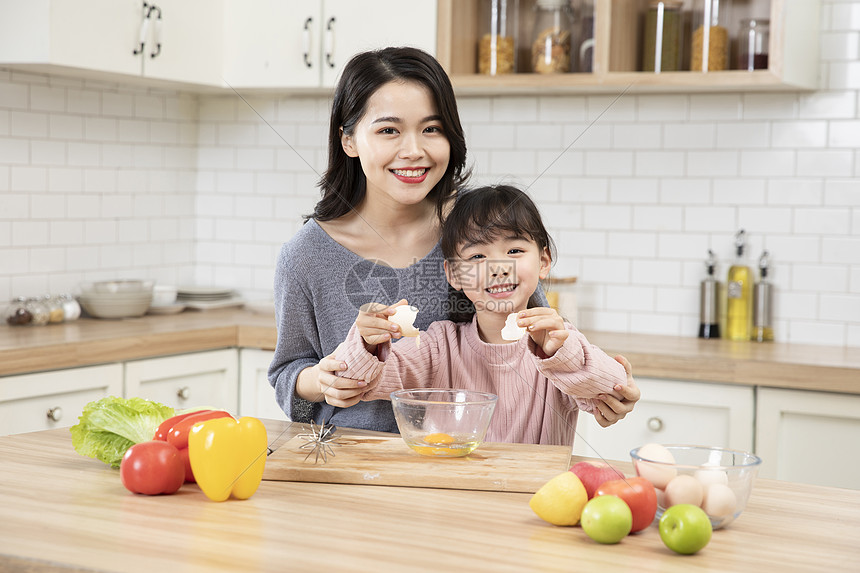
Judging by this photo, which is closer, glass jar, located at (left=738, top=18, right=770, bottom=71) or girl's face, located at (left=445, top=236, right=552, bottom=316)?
girl's face, located at (left=445, top=236, right=552, bottom=316)

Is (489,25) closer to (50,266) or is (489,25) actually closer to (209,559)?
(50,266)

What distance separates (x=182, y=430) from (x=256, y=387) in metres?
1.96

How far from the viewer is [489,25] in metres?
3.38

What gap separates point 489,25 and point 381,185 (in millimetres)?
1733

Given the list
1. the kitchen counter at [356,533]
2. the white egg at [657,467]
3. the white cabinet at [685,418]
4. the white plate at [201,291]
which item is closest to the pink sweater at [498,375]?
the kitchen counter at [356,533]

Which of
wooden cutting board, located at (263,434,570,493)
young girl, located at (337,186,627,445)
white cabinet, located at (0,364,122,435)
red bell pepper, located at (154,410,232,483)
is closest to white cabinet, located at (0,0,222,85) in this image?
white cabinet, located at (0,364,122,435)

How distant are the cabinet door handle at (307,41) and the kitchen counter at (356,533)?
7.67 ft

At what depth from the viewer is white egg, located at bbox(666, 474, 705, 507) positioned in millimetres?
1231

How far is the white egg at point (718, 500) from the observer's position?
1.22 meters

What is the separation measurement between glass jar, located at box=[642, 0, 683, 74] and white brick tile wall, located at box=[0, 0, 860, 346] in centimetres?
22

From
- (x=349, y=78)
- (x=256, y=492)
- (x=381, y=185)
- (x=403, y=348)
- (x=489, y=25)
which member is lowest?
(x=256, y=492)

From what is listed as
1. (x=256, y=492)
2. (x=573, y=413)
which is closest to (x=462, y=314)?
(x=573, y=413)

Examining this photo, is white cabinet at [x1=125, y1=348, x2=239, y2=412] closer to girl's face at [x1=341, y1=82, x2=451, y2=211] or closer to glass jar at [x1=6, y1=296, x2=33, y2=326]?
glass jar at [x1=6, y1=296, x2=33, y2=326]

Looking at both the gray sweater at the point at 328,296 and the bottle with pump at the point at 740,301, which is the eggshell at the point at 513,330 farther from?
the bottle with pump at the point at 740,301
